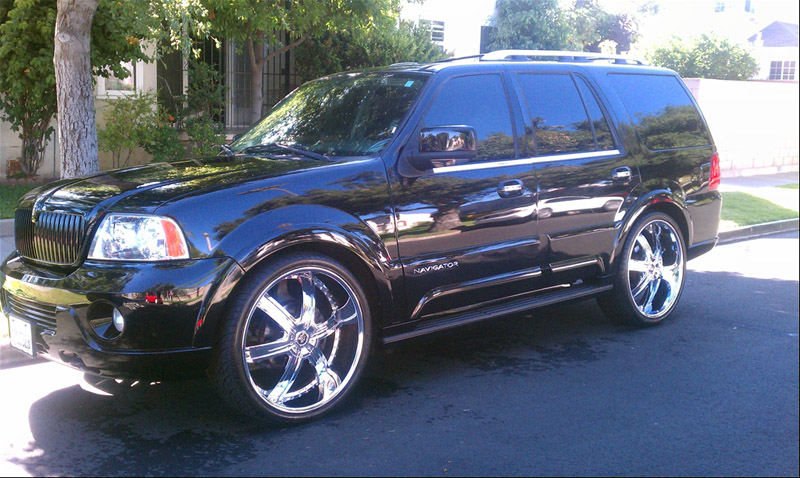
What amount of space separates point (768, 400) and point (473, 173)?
2147mm

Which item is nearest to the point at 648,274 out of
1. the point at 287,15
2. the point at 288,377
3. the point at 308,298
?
the point at 308,298

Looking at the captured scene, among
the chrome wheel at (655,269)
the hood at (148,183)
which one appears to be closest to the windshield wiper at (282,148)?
the hood at (148,183)

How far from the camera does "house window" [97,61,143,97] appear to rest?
44.9 feet

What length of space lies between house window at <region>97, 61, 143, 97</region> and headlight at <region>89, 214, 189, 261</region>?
9.95 metres

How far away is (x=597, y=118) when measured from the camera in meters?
6.23

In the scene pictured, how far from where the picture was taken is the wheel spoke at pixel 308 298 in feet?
15.0

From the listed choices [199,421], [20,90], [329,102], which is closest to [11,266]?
[199,421]

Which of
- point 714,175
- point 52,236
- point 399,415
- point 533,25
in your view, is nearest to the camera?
point 52,236

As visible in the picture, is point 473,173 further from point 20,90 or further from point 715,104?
point 715,104

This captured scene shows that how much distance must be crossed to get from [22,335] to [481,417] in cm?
239

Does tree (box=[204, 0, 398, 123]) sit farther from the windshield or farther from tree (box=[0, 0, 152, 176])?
the windshield

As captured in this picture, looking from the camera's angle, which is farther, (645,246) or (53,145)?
(53,145)

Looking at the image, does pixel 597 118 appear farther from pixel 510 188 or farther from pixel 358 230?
pixel 358 230

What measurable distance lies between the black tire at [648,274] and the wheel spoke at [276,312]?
276 cm
